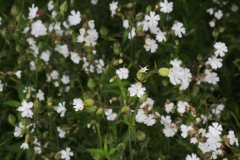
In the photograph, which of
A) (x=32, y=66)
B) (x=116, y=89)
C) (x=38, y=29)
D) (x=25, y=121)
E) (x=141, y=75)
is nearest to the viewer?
(x=141, y=75)

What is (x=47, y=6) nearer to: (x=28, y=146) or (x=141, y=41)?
(x=141, y=41)

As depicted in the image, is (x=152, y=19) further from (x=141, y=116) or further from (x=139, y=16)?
(x=141, y=116)

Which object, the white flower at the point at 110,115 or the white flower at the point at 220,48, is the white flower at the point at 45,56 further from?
the white flower at the point at 220,48

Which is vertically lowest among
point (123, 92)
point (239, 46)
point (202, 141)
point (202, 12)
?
point (202, 141)

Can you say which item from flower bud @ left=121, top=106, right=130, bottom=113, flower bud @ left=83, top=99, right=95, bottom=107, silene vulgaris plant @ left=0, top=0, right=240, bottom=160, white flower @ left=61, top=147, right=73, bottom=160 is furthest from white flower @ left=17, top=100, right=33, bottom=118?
flower bud @ left=121, top=106, right=130, bottom=113

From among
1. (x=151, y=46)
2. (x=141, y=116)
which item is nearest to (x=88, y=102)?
(x=141, y=116)

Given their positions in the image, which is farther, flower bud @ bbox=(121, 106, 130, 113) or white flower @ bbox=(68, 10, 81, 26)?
white flower @ bbox=(68, 10, 81, 26)

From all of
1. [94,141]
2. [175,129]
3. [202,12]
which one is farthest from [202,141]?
[202,12]

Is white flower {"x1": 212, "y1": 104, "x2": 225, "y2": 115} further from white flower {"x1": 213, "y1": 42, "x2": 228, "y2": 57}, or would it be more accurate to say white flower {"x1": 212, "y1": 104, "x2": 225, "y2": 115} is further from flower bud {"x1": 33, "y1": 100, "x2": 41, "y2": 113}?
flower bud {"x1": 33, "y1": 100, "x2": 41, "y2": 113}

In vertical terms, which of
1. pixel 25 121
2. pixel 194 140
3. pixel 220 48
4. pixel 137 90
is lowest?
pixel 194 140
